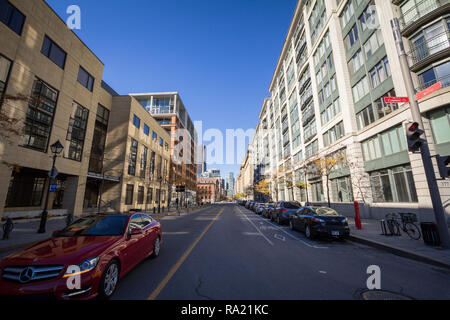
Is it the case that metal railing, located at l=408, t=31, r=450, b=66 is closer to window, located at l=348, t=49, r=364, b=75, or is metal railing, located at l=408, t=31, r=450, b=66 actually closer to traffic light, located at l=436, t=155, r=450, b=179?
window, located at l=348, t=49, r=364, b=75

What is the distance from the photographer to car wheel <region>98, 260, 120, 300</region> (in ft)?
11.2

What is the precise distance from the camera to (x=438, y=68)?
13031 mm

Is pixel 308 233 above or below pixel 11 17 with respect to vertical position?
below

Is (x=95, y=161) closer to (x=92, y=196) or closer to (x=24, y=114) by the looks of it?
(x=92, y=196)

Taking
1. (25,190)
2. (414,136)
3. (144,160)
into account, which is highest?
(144,160)

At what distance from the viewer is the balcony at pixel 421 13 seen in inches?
502

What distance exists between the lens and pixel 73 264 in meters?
3.14

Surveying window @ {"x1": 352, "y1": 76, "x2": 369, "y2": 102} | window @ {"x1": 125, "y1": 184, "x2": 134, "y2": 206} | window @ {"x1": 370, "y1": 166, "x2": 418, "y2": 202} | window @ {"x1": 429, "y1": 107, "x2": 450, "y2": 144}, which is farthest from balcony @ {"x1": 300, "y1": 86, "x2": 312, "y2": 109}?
window @ {"x1": 125, "y1": 184, "x2": 134, "y2": 206}

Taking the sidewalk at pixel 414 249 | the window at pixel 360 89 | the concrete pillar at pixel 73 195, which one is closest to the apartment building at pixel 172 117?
the concrete pillar at pixel 73 195

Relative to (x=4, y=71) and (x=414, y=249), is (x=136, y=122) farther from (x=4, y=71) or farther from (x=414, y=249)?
(x=414, y=249)

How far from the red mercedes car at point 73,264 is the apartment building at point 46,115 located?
28.4 feet

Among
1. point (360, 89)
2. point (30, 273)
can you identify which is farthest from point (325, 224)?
point (360, 89)

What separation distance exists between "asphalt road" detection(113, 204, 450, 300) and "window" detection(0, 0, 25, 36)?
19746 mm

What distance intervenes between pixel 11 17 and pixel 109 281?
21.1m
